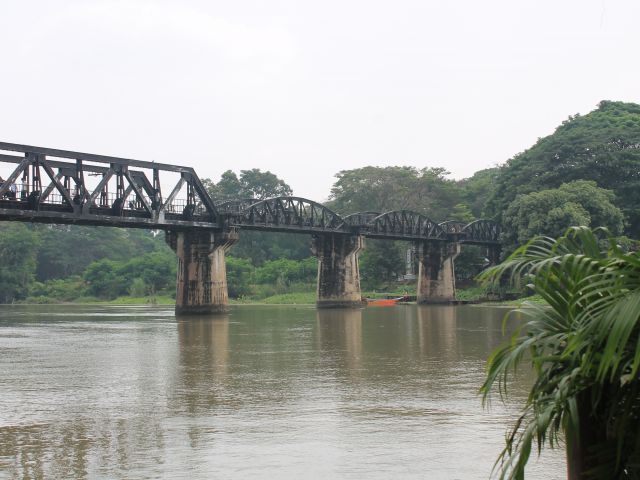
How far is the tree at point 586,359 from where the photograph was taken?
18.2ft

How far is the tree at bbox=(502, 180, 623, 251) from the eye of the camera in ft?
240

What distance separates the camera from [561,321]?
256 inches

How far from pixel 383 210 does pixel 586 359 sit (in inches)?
4385

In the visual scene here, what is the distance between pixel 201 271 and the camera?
63875 mm

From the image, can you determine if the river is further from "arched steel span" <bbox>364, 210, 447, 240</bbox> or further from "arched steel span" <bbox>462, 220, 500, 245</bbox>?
"arched steel span" <bbox>462, 220, 500, 245</bbox>

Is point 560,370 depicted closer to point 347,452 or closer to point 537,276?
point 537,276

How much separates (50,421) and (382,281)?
99724 millimetres

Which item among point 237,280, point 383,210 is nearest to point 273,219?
point 237,280

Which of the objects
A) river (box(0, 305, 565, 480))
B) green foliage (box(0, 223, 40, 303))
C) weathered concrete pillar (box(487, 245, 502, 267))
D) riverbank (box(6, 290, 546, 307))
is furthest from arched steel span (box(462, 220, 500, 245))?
river (box(0, 305, 565, 480))

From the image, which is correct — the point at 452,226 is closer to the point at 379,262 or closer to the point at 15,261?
the point at 379,262

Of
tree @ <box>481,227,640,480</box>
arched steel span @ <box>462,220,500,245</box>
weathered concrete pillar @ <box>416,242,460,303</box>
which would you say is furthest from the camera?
arched steel span @ <box>462,220,500,245</box>

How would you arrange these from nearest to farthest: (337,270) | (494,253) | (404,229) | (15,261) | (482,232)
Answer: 1. (337,270)
2. (404,229)
3. (482,232)
4. (494,253)
5. (15,261)

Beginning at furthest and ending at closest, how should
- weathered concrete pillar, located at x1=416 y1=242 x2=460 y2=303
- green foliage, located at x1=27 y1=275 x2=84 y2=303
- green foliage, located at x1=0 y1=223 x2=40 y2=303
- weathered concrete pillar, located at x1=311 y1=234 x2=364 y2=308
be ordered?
green foliage, located at x1=27 y1=275 x2=84 y2=303 < green foliage, located at x1=0 y1=223 x2=40 y2=303 < weathered concrete pillar, located at x1=416 y1=242 x2=460 y2=303 < weathered concrete pillar, located at x1=311 y1=234 x2=364 y2=308

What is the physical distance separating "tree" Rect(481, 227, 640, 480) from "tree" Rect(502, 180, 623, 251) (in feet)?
223
